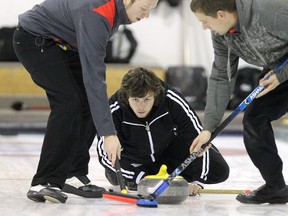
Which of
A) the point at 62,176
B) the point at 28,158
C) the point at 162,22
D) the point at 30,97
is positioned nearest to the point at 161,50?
the point at 162,22

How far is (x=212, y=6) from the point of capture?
2.53 meters

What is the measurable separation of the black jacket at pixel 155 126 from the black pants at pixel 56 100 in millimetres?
307

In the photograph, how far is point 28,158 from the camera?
4.53 meters

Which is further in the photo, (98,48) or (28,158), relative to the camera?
(28,158)

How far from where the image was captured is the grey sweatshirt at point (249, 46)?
258 centimetres

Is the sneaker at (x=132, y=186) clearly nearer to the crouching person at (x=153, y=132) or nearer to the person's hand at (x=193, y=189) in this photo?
the crouching person at (x=153, y=132)

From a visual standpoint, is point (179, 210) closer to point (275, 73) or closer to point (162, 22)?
point (275, 73)

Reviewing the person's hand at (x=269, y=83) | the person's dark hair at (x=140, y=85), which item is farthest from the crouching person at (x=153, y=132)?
the person's hand at (x=269, y=83)

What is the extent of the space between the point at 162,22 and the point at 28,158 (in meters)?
3.66

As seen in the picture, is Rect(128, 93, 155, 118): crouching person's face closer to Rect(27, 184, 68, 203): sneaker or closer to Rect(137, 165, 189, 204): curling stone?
Rect(137, 165, 189, 204): curling stone

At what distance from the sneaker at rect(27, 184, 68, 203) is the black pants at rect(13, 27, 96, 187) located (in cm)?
2

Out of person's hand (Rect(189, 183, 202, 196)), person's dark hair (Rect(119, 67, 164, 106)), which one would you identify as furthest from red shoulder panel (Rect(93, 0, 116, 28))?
person's hand (Rect(189, 183, 202, 196))

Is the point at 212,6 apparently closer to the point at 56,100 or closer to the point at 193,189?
the point at 56,100

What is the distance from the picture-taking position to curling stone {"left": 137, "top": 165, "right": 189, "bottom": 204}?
2.82 m
